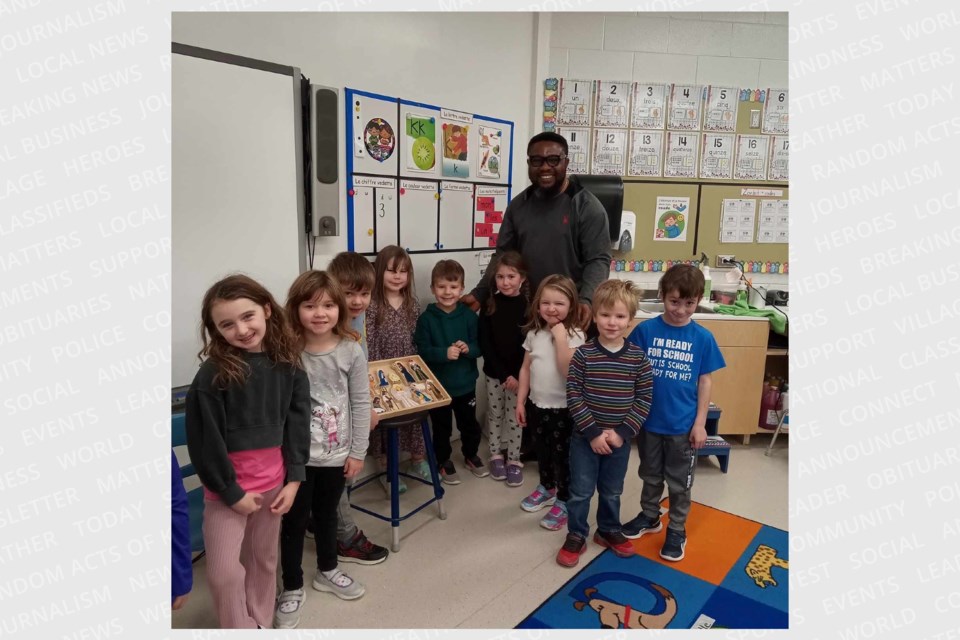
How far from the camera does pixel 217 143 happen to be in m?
2.05

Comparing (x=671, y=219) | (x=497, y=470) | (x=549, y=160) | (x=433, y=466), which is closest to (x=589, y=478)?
(x=433, y=466)

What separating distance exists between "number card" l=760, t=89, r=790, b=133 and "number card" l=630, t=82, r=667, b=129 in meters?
0.65

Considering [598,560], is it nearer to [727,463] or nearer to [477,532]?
[477,532]

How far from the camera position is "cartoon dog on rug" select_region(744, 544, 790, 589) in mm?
2072

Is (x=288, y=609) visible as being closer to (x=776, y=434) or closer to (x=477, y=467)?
(x=477, y=467)

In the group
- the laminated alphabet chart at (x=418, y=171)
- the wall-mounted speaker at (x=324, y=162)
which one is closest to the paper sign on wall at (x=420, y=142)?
the laminated alphabet chart at (x=418, y=171)

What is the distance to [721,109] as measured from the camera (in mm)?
3498

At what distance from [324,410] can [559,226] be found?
1.38 metres

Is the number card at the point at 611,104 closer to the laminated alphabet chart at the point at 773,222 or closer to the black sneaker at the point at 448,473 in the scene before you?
the laminated alphabet chart at the point at 773,222

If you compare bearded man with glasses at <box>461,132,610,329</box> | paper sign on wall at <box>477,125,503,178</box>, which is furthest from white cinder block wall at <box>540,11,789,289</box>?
bearded man with glasses at <box>461,132,610,329</box>

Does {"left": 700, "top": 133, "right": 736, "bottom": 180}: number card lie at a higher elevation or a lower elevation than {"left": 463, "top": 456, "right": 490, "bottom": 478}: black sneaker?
higher

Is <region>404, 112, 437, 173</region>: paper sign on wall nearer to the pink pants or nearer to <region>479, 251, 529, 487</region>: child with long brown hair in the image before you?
<region>479, 251, 529, 487</region>: child with long brown hair

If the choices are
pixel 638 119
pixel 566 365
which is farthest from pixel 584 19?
pixel 566 365

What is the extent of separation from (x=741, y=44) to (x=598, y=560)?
10.2 feet
